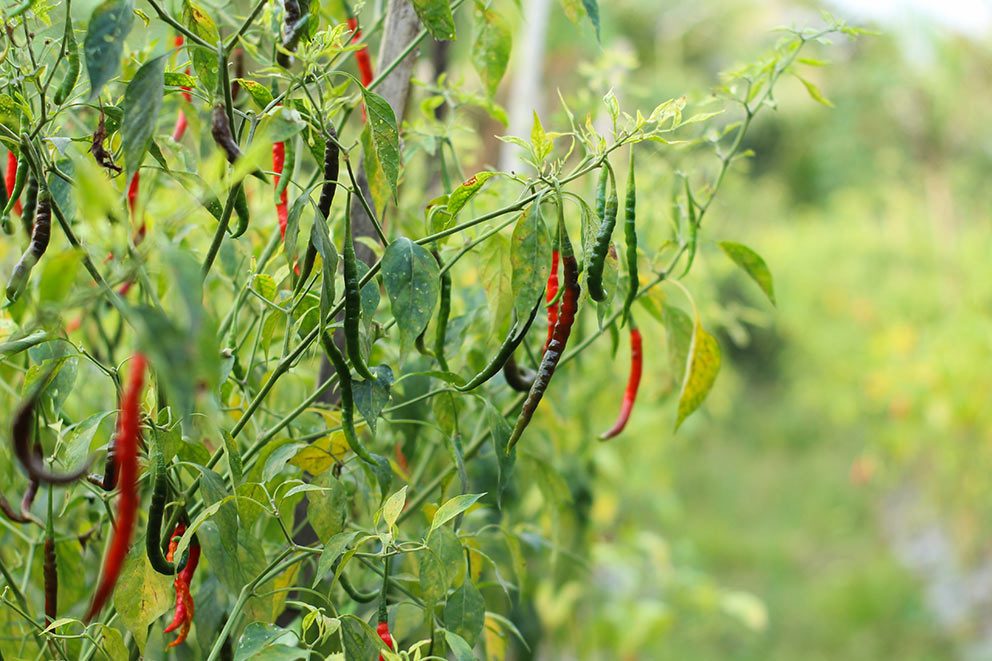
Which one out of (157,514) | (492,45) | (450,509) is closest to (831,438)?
(492,45)

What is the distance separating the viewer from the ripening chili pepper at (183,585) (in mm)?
642

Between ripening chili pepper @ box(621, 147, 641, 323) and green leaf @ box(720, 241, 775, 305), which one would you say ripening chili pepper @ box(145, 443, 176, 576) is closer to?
ripening chili pepper @ box(621, 147, 641, 323)

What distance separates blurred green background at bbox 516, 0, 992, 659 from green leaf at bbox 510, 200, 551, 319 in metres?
0.38

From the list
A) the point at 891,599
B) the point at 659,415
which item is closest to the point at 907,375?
the point at 891,599

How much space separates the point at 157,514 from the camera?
0.57 meters

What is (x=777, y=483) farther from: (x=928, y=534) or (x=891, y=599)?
(x=891, y=599)

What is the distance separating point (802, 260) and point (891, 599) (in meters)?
2.16

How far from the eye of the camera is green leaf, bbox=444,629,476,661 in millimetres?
602

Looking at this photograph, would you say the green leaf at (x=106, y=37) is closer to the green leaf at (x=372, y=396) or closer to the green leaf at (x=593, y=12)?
the green leaf at (x=372, y=396)

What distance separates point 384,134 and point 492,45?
233 millimetres

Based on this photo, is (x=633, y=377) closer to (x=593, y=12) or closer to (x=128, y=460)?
(x=593, y=12)

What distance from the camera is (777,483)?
234 inches

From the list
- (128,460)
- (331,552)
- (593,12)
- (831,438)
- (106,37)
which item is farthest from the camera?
(831,438)

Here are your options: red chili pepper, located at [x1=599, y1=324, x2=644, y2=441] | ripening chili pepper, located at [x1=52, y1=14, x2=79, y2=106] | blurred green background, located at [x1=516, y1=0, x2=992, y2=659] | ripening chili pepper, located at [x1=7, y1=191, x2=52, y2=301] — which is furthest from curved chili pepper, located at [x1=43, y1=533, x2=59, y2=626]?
blurred green background, located at [x1=516, y1=0, x2=992, y2=659]
